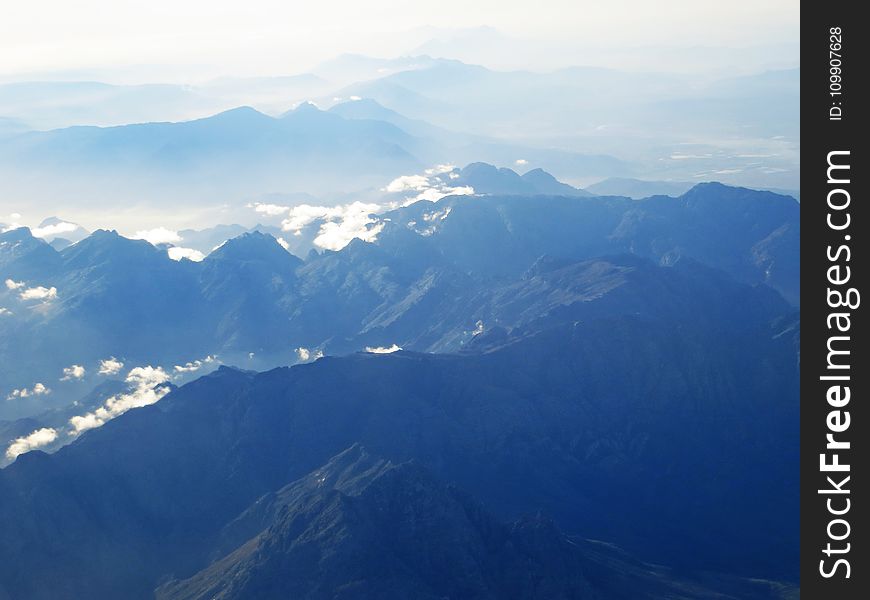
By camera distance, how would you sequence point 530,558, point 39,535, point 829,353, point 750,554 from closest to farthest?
1. point 829,353
2. point 530,558
3. point 39,535
4. point 750,554

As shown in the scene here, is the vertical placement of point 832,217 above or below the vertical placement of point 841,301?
above

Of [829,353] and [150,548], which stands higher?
[829,353]

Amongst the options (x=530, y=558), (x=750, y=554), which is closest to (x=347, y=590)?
(x=530, y=558)

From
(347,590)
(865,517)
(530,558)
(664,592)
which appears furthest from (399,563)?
(865,517)

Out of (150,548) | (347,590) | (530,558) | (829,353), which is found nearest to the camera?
(829,353)

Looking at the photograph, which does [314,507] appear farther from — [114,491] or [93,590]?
[114,491]

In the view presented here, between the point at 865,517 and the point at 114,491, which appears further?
the point at 114,491

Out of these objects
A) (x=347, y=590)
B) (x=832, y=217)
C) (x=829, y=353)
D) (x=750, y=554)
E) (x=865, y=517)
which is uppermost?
(x=832, y=217)

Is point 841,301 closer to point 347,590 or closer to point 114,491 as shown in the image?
point 347,590

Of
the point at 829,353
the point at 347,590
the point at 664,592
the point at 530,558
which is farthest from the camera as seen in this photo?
the point at 664,592
